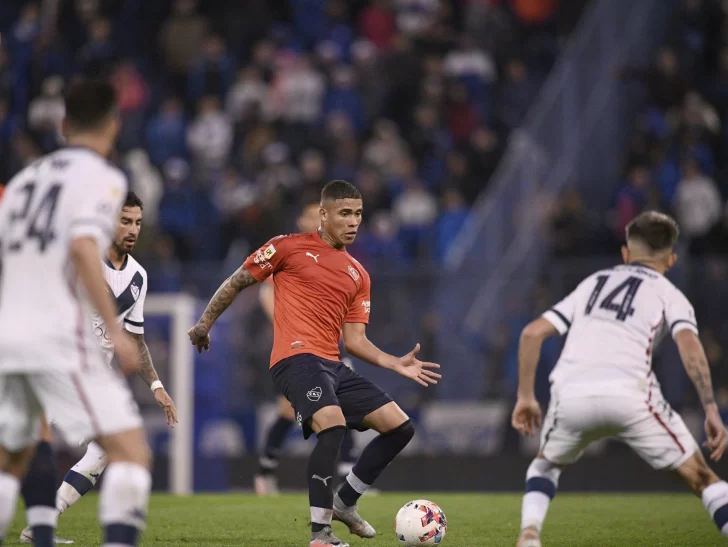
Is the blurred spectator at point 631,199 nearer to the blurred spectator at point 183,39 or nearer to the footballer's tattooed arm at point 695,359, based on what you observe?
the blurred spectator at point 183,39

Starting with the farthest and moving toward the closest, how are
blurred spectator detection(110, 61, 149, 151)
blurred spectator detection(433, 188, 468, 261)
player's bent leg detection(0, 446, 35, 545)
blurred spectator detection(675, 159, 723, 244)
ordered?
blurred spectator detection(110, 61, 149, 151) < blurred spectator detection(433, 188, 468, 261) < blurred spectator detection(675, 159, 723, 244) < player's bent leg detection(0, 446, 35, 545)

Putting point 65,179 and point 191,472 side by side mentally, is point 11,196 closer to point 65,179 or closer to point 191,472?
point 65,179

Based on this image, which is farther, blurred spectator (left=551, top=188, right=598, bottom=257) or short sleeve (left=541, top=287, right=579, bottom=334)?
→ blurred spectator (left=551, top=188, right=598, bottom=257)

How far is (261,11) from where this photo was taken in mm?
20750

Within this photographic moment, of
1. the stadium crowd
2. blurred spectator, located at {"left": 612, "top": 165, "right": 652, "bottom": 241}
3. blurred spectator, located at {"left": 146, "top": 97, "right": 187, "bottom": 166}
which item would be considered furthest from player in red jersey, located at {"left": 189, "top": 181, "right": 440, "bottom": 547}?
blurred spectator, located at {"left": 146, "top": 97, "right": 187, "bottom": 166}

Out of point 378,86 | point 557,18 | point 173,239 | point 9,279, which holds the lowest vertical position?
point 9,279

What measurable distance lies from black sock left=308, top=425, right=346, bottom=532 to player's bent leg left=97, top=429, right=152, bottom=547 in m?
2.03

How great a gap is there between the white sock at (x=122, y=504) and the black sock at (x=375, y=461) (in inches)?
116

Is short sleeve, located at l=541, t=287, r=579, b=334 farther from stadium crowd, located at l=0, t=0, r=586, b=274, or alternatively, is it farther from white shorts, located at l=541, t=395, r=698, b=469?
stadium crowd, located at l=0, t=0, r=586, b=274

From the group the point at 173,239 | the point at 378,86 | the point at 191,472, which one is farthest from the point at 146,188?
the point at 191,472

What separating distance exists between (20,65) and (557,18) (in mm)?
9360

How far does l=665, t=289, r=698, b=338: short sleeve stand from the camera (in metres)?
6.23

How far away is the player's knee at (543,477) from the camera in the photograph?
6.09 metres

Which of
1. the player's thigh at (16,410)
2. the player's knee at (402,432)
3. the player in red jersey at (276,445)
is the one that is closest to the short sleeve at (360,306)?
the player's knee at (402,432)
